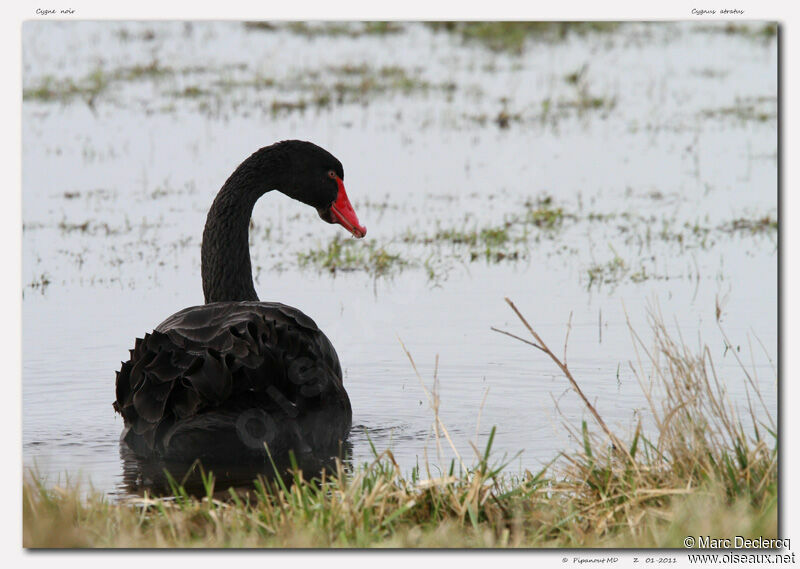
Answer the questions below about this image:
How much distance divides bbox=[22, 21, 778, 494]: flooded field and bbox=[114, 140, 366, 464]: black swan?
30 centimetres

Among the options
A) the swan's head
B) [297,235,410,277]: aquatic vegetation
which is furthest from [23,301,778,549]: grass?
[297,235,410,277]: aquatic vegetation

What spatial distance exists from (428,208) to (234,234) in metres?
4.04

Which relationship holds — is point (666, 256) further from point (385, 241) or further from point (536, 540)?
Result: point (536, 540)

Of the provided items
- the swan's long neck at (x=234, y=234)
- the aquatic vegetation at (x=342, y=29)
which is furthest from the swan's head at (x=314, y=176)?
the aquatic vegetation at (x=342, y=29)

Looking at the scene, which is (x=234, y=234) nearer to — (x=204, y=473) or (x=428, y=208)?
(x=204, y=473)

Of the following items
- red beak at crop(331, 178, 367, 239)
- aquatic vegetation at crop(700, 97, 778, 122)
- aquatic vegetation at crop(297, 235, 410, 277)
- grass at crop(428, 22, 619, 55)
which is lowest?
aquatic vegetation at crop(297, 235, 410, 277)

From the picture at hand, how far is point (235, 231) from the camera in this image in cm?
775

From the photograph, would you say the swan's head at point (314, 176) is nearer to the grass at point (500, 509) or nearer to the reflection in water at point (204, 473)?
the reflection in water at point (204, 473)

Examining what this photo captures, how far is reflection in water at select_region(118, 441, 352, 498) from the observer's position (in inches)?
238

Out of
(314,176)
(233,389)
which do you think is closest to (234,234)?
(314,176)

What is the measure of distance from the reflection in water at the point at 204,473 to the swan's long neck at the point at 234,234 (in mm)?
1500

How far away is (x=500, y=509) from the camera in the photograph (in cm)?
490

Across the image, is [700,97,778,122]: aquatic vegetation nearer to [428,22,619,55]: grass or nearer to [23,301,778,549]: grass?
[428,22,619,55]: grass

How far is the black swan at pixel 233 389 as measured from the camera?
5984 millimetres
